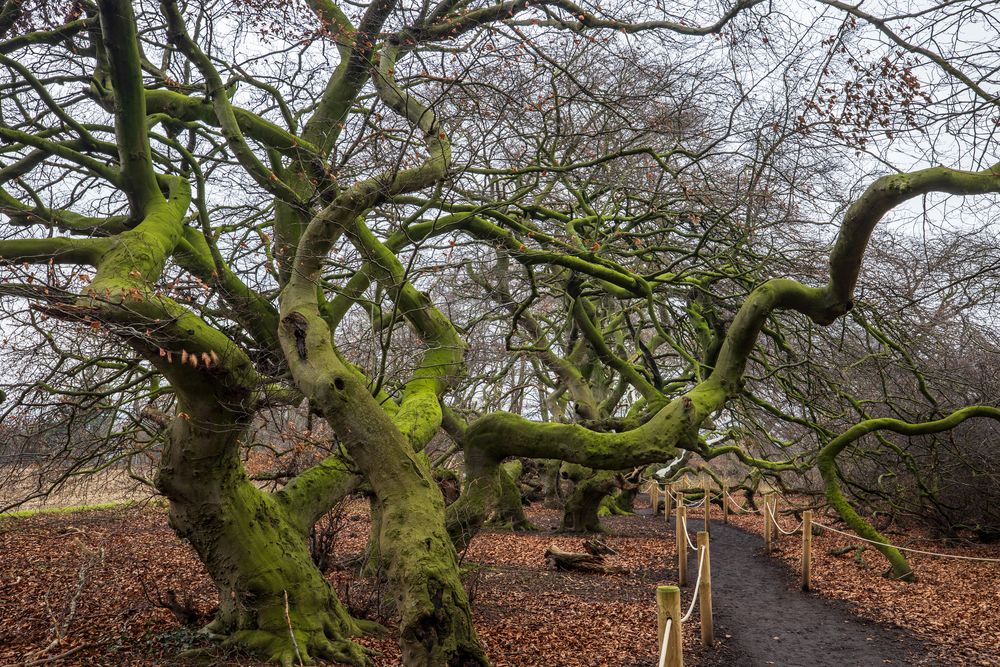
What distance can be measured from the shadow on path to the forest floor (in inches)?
0.8

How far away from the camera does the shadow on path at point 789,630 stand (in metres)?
6.20

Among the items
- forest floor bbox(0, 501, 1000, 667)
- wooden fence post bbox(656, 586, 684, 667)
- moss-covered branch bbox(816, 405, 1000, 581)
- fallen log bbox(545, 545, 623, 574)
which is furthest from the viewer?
fallen log bbox(545, 545, 623, 574)

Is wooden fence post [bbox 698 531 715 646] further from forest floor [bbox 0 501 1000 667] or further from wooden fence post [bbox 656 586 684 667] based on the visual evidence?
wooden fence post [bbox 656 586 684 667]

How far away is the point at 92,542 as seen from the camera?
34.4 ft

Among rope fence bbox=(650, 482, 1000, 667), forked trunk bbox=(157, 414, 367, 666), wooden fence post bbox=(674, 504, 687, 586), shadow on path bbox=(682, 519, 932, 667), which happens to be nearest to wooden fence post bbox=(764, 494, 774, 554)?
rope fence bbox=(650, 482, 1000, 667)

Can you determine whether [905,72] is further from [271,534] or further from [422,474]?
[271,534]

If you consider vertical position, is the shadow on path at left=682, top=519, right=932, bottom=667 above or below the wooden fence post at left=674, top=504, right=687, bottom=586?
below

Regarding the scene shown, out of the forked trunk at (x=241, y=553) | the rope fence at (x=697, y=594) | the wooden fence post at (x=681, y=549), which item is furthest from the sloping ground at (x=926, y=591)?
the forked trunk at (x=241, y=553)

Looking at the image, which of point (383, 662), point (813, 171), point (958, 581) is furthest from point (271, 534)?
point (958, 581)

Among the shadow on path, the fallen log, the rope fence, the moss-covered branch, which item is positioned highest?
the moss-covered branch

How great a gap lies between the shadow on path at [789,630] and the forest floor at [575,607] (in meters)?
0.02

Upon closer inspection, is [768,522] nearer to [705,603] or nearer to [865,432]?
[865,432]

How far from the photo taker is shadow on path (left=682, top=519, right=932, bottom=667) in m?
6.20

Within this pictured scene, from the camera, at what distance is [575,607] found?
791 cm
